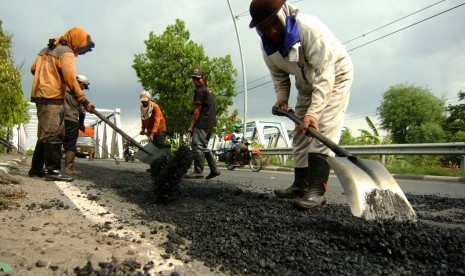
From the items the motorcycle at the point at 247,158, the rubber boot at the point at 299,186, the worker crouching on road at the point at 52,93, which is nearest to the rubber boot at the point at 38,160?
the worker crouching on road at the point at 52,93

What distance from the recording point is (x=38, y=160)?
18.0ft

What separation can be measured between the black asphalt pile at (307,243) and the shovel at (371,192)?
130 millimetres

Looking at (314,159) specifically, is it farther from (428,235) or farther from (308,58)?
(428,235)

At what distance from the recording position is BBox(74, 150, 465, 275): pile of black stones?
1856 millimetres

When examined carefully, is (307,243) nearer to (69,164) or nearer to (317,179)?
(317,179)

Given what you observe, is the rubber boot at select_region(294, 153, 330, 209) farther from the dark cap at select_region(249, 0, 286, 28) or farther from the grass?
the grass

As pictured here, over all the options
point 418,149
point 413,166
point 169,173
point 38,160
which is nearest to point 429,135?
point 413,166

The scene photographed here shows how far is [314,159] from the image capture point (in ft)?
11.3

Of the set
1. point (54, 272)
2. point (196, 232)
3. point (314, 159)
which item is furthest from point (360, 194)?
point (54, 272)

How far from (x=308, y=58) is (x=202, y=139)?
12.6 feet

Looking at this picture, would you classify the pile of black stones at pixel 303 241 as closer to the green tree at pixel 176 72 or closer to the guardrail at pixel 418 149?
the guardrail at pixel 418 149

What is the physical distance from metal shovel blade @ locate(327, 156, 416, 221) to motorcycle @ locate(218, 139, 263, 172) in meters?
10.1

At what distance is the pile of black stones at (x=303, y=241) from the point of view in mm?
1856

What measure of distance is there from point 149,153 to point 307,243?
3657 mm
